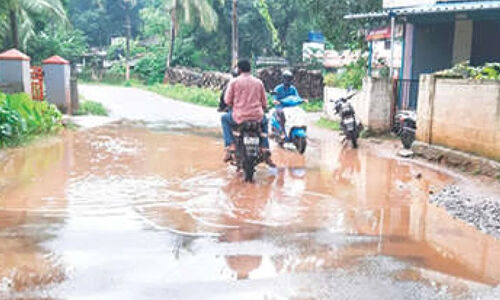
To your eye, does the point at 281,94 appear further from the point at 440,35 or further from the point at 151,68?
the point at 151,68

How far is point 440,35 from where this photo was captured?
52.1 ft

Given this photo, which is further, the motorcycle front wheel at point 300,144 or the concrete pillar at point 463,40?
the concrete pillar at point 463,40

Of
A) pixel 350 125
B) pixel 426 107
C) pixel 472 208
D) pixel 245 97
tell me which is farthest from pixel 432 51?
pixel 472 208

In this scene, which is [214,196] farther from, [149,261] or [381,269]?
[381,269]

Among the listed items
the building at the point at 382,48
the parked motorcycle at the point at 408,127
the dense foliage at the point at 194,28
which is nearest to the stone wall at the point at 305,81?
the dense foliage at the point at 194,28

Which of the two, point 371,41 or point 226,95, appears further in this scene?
point 371,41

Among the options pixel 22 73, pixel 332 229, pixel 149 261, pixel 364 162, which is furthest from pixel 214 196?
pixel 22 73

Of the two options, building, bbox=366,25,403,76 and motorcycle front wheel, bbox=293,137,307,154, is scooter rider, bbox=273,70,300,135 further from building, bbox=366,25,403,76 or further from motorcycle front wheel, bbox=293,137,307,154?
building, bbox=366,25,403,76

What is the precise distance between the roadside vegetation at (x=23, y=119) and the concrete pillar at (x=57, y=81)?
2.65 m

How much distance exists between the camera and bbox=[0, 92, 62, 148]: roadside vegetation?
10.2 m

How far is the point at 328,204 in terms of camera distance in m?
6.55

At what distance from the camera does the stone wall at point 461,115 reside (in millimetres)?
8018

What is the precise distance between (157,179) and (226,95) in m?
1.64

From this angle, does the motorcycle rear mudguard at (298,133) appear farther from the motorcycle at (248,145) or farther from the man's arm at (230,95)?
the man's arm at (230,95)
